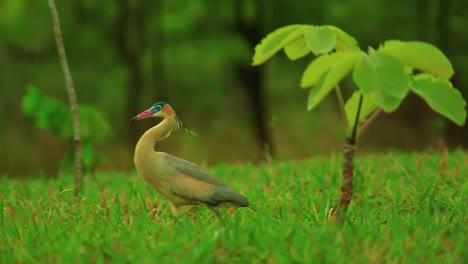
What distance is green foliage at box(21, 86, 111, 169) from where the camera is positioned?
8.44m

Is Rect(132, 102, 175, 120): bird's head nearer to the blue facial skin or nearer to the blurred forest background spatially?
the blue facial skin

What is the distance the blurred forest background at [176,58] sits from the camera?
46.0 ft

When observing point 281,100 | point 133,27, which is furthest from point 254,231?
point 281,100

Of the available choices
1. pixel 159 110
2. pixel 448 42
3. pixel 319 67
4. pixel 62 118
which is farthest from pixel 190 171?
pixel 448 42

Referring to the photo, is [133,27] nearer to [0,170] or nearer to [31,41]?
[31,41]

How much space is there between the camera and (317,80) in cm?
361

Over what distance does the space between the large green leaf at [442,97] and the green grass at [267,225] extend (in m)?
0.74

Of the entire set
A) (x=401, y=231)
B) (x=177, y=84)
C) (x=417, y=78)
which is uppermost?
(x=417, y=78)

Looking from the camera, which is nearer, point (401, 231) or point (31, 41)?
point (401, 231)

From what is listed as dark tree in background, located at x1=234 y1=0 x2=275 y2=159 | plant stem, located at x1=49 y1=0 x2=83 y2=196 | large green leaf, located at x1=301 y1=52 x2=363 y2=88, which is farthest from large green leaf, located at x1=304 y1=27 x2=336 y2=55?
dark tree in background, located at x1=234 y1=0 x2=275 y2=159

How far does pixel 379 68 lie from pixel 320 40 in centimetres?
33

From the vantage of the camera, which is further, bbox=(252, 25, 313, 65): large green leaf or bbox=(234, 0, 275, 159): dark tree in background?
bbox=(234, 0, 275, 159): dark tree in background

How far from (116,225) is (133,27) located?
11982 mm

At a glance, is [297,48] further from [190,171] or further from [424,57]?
[190,171]
